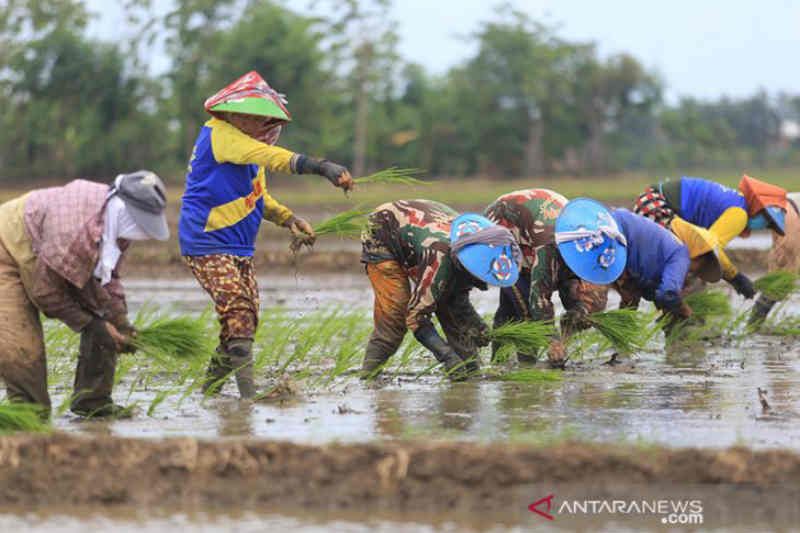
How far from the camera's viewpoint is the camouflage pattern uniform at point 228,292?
6.15 meters

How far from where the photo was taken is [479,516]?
4207 mm

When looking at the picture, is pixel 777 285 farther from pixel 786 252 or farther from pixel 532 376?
pixel 532 376

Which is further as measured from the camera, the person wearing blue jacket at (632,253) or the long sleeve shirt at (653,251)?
the long sleeve shirt at (653,251)

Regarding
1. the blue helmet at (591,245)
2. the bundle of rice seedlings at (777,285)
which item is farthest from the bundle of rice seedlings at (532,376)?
the bundle of rice seedlings at (777,285)

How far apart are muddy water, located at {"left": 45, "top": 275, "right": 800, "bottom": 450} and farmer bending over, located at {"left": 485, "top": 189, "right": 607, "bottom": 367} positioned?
334 millimetres

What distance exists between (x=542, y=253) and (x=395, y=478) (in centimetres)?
285

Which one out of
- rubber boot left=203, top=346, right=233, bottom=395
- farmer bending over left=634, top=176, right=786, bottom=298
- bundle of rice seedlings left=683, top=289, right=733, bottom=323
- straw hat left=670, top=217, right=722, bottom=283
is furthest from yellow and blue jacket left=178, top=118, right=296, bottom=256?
bundle of rice seedlings left=683, top=289, right=733, bottom=323

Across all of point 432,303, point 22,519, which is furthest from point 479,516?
point 432,303

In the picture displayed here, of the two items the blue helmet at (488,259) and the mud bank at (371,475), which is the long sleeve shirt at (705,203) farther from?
the mud bank at (371,475)

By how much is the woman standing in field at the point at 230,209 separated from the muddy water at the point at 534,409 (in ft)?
1.09

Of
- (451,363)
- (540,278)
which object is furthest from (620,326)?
(451,363)

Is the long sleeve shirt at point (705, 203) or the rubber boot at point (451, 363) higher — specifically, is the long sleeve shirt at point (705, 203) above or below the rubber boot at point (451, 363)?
above

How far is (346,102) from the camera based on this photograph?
47.5 metres

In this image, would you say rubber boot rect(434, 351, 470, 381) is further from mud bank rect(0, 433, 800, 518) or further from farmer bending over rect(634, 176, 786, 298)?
farmer bending over rect(634, 176, 786, 298)
